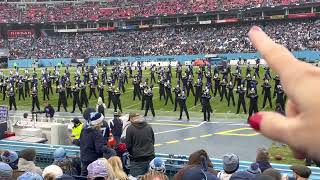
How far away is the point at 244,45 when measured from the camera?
4975 cm

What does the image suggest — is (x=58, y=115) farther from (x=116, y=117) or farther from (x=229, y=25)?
(x=229, y=25)

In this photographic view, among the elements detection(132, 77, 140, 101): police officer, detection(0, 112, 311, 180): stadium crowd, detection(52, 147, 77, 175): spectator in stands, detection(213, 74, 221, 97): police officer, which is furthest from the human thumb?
detection(132, 77, 140, 101): police officer

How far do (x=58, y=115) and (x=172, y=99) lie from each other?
552 cm

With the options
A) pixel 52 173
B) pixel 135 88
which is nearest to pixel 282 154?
pixel 52 173

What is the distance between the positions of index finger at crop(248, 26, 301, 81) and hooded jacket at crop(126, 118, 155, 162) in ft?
18.2

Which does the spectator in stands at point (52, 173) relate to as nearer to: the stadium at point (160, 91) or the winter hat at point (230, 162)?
the stadium at point (160, 91)

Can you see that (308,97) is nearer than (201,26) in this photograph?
Yes

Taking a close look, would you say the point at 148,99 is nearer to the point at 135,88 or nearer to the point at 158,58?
the point at 135,88

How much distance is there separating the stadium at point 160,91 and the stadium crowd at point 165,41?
24 cm

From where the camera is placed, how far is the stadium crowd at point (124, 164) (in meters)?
4.07

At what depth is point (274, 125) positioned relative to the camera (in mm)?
1052

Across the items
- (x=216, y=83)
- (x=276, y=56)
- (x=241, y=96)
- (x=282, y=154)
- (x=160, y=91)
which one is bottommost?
(x=282, y=154)

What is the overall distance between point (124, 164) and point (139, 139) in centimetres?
43

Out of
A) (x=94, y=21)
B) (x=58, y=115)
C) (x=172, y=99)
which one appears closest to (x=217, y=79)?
(x=172, y=99)
